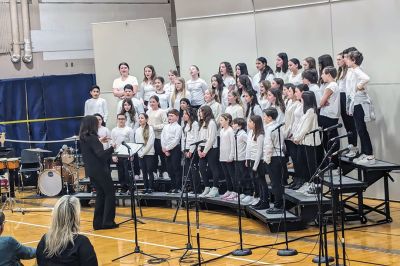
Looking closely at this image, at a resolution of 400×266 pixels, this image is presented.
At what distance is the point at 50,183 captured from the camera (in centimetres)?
1609

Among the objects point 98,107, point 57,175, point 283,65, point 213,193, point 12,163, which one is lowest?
point 213,193

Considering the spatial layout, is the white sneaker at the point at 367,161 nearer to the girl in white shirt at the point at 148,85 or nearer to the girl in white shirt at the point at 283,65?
the girl in white shirt at the point at 283,65

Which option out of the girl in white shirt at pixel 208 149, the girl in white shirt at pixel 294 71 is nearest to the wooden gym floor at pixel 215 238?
the girl in white shirt at pixel 208 149

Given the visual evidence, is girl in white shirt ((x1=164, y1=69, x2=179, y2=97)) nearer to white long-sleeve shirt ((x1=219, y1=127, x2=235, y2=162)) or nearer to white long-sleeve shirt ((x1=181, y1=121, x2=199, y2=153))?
white long-sleeve shirt ((x1=181, y1=121, x2=199, y2=153))

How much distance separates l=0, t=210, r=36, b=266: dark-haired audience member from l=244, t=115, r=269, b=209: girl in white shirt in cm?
560

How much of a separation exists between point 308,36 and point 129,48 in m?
5.32

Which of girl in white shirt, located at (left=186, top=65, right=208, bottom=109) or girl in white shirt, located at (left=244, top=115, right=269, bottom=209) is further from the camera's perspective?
girl in white shirt, located at (left=186, top=65, right=208, bottom=109)

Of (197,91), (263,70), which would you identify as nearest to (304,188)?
(263,70)

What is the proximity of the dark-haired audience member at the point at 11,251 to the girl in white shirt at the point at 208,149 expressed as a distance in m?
6.61

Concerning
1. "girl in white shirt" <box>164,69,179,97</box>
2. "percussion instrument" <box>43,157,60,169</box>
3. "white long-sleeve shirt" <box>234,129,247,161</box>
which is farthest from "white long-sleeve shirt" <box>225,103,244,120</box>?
"percussion instrument" <box>43,157,60,169</box>

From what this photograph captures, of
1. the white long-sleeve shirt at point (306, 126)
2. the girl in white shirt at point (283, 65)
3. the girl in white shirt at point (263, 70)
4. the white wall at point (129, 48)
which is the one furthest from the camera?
the white wall at point (129, 48)

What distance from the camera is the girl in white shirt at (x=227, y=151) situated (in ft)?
40.3

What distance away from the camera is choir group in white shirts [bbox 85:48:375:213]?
11266 mm

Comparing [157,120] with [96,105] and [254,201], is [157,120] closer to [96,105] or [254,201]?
[96,105]
